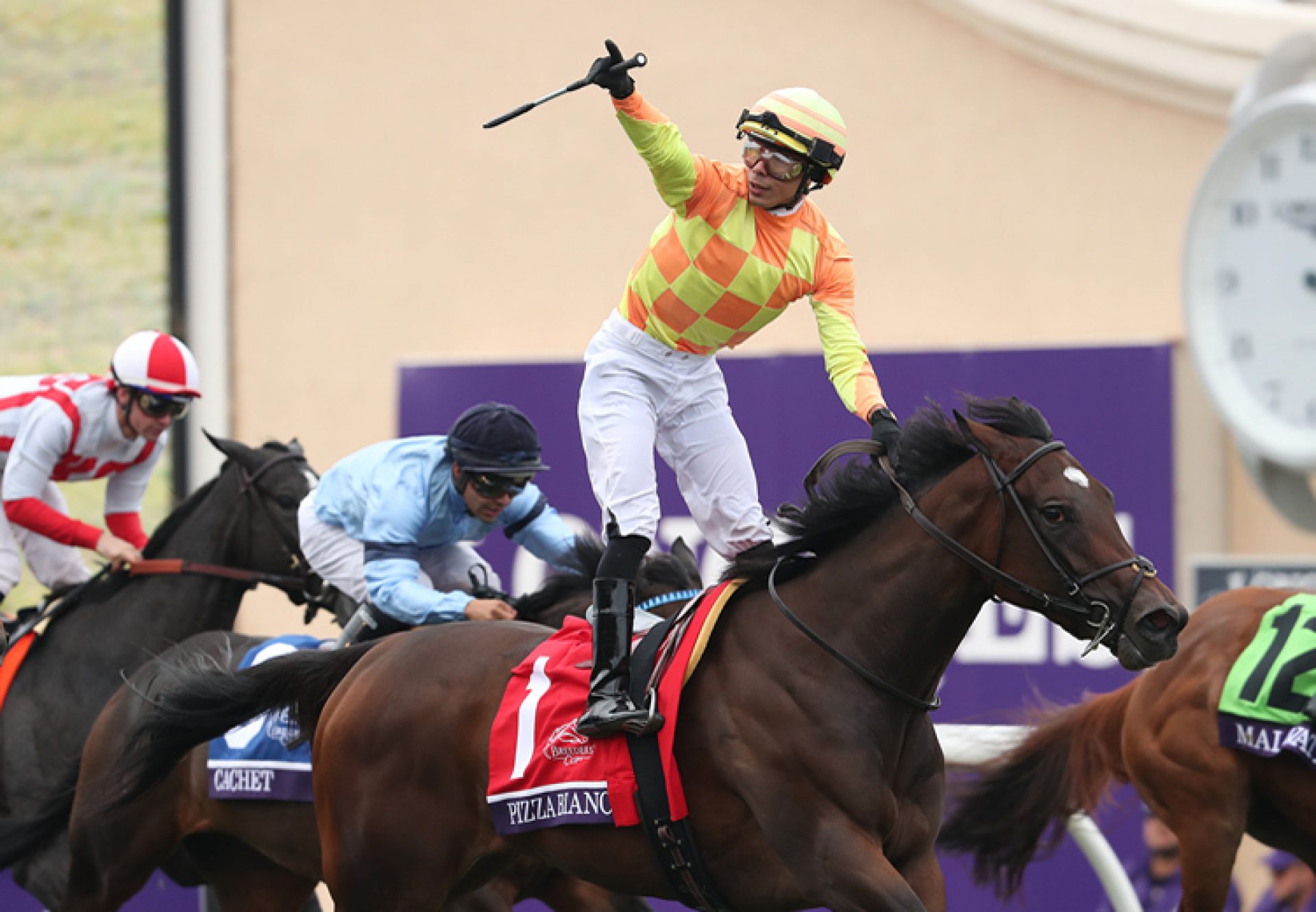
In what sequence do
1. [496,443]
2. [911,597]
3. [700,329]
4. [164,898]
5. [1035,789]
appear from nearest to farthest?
[911,597] → [700,329] → [496,443] → [1035,789] → [164,898]

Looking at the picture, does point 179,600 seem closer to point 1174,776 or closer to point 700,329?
point 700,329

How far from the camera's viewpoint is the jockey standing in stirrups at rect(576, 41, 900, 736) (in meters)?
3.69

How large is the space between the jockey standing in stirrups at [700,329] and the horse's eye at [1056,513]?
40 cm

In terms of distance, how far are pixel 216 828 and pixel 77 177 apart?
4.05 metres

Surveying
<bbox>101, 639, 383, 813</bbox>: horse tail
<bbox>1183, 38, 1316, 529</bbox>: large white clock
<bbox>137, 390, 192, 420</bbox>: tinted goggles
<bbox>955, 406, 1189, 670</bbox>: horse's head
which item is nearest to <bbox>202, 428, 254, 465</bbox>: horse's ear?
<bbox>137, 390, 192, 420</bbox>: tinted goggles

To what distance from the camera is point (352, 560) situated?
512 centimetres

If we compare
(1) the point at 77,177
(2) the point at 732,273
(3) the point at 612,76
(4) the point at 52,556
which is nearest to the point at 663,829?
(2) the point at 732,273

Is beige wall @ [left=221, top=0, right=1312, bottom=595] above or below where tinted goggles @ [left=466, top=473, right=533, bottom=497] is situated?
above

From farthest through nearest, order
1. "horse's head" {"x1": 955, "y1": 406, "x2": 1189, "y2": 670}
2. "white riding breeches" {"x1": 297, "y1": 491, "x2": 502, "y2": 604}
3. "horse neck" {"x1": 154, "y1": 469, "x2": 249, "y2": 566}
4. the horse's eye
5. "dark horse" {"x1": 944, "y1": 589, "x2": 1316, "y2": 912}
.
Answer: "horse neck" {"x1": 154, "y1": 469, "x2": 249, "y2": 566}, "white riding breeches" {"x1": 297, "y1": 491, "x2": 502, "y2": 604}, "dark horse" {"x1": 944, "y1": 589, "x2": 1316, "y2": 912}, the horse's eye, "horse's head" {"x1": 955, "y1": 406, "x2": 1189, "y2": 670}

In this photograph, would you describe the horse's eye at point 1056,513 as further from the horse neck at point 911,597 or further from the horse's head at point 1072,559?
the horse neck at point 911,597

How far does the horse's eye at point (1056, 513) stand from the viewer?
10.9 feet

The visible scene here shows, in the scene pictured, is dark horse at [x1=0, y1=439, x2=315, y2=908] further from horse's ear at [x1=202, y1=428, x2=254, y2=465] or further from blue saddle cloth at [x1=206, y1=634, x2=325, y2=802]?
blue saddle cloth at [x1=206, y1=634, x2=325, y2=802]

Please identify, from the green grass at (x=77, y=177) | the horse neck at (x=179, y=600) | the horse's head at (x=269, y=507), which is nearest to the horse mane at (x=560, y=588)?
the horse's head at (x=269, y=507)

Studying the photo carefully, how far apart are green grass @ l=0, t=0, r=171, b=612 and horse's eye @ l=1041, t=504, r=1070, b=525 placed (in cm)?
532
